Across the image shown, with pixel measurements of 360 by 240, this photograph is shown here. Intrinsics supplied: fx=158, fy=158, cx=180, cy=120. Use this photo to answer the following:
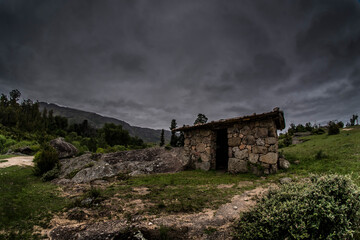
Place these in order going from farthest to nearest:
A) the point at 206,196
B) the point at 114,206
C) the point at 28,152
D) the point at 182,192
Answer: the point at 28,152 → the point at 182,192 → the point at 206,196 → the point at 114,206

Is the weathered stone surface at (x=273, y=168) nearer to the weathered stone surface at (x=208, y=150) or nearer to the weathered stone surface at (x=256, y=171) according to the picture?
the weathered stone surface at (x=256, y=171)

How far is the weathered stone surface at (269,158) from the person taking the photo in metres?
7.27

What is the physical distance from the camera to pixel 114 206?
14.5ft

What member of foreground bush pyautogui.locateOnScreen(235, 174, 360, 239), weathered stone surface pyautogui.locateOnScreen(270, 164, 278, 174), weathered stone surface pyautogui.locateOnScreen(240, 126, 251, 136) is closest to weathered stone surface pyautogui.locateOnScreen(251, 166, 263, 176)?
weathered stone surface pyautogui.locateOnScreen(270, 164, 278, 174)

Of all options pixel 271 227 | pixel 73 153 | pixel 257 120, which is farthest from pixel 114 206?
pixel 73 153

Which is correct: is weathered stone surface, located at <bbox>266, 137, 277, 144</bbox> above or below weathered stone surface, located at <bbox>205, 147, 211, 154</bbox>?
above

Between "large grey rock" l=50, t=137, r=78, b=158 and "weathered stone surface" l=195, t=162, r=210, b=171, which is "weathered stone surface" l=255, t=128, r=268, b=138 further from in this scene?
"large grey rock" l=50, t=137, r=78, b=158

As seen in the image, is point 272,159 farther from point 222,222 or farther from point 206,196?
point 222,222

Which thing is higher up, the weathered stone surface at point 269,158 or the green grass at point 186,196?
the weathered stone surface at point 269,158

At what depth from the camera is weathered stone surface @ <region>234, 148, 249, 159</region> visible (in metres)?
8.04

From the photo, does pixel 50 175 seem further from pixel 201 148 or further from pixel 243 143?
pixel 243 143

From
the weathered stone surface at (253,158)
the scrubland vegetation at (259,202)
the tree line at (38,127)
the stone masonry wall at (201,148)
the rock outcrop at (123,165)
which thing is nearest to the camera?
the scrubland vegetation at (259,202)

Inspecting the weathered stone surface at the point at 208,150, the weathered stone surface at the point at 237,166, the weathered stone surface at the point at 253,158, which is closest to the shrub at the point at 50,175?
the weathered stone surface at the point at 208,150

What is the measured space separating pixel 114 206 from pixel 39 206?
220cm
